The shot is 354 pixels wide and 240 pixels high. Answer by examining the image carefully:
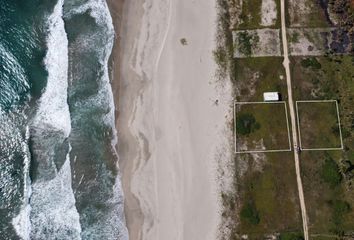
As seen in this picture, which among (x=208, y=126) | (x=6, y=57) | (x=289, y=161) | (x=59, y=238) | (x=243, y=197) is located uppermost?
(x=6, y=57)

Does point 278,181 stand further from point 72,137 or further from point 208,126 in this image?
point 72,137

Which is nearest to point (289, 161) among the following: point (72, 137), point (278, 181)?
point (278, 181)

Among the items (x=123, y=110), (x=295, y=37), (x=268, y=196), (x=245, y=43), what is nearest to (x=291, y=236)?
(x=268, y=196)

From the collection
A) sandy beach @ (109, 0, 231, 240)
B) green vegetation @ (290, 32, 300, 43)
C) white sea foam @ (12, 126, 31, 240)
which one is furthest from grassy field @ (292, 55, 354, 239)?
white sea foam @ (12, 126, 31, 240)

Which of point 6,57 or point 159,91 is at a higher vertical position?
point 6,57

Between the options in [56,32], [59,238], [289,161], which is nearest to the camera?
[59,238]

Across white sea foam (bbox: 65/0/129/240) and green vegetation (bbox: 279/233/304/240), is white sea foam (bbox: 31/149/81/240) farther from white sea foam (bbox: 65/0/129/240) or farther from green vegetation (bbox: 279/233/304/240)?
green vegetation (bbox: 279/233/304/240)

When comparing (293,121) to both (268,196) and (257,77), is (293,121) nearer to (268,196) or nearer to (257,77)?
(257,77)
